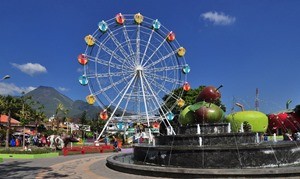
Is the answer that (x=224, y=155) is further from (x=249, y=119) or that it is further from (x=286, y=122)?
(x=286, y=122)

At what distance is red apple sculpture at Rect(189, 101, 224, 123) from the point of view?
1964cm

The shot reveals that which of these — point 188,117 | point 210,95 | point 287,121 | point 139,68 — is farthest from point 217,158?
point 139,68

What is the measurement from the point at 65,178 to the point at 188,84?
107 feet

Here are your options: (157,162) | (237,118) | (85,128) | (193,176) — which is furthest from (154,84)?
(85,128)

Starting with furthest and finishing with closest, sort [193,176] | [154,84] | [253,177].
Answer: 1. [154,84]
2. [193,176]
3. [253,177]

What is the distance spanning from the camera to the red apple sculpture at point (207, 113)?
19.6 m

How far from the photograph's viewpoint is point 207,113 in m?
19.6

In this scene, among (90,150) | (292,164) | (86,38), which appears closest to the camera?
(292,164)

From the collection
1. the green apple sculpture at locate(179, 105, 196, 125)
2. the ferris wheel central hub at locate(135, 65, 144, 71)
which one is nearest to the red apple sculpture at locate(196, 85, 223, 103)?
the green apple sculpture at locate(179, 105, 196, 125)

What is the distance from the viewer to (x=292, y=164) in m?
14.5

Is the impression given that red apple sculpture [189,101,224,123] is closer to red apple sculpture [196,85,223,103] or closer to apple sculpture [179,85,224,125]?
apple sculpture [179,85,224,125]

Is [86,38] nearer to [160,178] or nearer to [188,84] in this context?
[188,84]

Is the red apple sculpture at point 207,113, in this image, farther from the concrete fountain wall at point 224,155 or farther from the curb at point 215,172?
the curb at point 215,172

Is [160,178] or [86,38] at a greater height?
[86,38]
